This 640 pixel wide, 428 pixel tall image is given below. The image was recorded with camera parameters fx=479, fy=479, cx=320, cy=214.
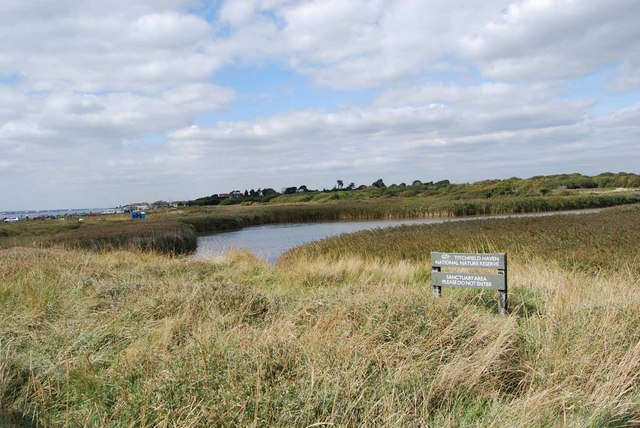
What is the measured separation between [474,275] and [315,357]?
11.0 ft

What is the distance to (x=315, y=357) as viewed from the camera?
13.0ft

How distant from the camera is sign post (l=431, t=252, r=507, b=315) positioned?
246 inches

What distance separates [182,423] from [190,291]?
3931 millimetres

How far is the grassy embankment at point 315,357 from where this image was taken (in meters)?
3.37

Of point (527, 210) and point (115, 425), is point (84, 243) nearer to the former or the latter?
point (115, 425)

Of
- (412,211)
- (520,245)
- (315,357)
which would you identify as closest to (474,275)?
(315,357)

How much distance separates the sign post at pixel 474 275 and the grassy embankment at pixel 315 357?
1.09 ft

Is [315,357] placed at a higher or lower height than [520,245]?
higher

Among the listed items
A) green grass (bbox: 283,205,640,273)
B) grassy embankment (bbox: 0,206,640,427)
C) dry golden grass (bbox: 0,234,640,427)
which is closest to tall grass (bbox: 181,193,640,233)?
green grass (bbox: 283,205,640,273)

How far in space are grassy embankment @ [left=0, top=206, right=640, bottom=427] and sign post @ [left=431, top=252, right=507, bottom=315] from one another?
1.09ft

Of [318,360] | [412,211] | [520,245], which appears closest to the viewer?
[318,360]

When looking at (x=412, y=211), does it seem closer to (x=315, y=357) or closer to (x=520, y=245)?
(x=520, y=245)

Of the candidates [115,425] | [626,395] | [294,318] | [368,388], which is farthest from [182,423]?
[626,395]

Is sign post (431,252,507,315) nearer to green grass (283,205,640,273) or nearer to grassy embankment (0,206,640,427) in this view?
grassy embankment (0,206,640,427)
